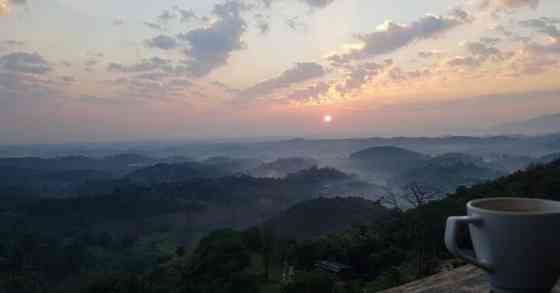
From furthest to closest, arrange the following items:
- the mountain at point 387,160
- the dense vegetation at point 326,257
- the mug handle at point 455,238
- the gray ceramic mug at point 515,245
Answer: the mountain at point 387,160, the dense vegetation at point 326,257, the mug handle at point 455,238, the gray ceramic mug at point 515,245

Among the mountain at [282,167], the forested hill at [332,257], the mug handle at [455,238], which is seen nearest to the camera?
the mug handle at [455,238]

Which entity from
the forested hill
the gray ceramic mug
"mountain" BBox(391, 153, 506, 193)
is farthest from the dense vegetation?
"mountain" BBox(391, 153, 506, 193)

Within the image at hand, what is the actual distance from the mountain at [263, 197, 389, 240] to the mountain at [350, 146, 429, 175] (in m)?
83.1

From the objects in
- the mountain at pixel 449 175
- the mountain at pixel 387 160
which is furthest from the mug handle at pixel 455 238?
the mountain at pixel 387 160

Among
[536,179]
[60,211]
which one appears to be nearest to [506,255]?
[536,179]

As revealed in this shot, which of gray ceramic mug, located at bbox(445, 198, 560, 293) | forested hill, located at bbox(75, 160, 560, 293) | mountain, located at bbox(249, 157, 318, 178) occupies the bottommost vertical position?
mountain, located at bbox(249, 157, 318, 178)

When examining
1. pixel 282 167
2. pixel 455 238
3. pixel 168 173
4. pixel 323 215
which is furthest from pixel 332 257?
pixel 282 167

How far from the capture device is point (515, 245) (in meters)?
1.21

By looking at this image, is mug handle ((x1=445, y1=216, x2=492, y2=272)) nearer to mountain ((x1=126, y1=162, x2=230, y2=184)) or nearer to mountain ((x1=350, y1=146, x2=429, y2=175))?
mountain ((x1=126, y1=162, x2=230, y2=184))

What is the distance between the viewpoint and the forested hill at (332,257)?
1120 cm

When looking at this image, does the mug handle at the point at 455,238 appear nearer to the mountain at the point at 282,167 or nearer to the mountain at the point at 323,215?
the mountain at the point at 323,215

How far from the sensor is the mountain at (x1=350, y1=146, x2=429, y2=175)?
14185cm

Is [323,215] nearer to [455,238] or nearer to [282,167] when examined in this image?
[455,238]

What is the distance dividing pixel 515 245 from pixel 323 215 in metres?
55.7
